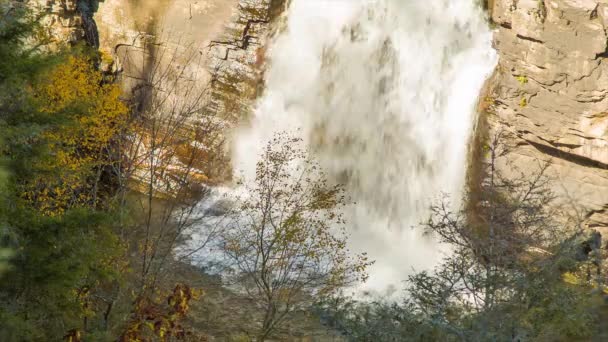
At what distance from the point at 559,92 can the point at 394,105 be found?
14.7ft

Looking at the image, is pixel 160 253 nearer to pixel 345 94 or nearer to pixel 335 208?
pixel 335 208

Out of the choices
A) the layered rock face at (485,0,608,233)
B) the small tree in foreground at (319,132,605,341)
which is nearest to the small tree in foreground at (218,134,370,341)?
the small tree in foreground at (319,132,605,341)

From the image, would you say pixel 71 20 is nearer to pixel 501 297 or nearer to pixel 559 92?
pixel 559 92

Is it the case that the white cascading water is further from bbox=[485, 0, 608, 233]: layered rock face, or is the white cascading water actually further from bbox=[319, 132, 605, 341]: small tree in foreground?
bbox=[319, 132, 605, 341]: small tree in foreground

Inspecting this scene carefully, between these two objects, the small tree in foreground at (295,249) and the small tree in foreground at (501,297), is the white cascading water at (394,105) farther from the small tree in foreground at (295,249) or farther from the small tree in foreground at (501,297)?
the small tree in foreground at (501,297)

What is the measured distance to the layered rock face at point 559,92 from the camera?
645 inches

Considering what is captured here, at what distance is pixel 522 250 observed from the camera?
13.0 metres

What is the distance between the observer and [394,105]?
1897cm

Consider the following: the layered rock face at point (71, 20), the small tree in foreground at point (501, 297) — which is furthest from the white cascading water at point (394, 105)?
the layered rock face at point (71, 20)

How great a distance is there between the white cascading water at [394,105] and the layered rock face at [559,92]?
884 millimetres

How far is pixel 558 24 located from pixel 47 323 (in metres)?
13.7

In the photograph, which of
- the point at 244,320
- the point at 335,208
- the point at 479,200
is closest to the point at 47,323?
the point at 244,320

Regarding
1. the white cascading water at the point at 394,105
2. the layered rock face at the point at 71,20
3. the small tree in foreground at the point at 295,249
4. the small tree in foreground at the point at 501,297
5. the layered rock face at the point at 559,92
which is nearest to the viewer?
the small tree in foreground at the point at 501,297

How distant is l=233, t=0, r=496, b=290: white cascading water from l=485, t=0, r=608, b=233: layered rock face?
34.8 inches
